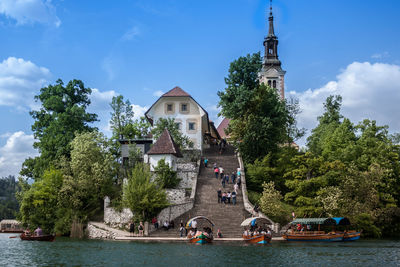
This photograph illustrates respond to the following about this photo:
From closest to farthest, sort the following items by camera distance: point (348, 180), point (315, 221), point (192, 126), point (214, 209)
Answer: point (315, 221), point (214, 209), point (348, 180), point (192, 126)

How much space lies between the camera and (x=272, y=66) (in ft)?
290

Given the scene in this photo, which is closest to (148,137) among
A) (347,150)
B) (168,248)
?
(347,150)

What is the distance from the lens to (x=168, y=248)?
28.9m

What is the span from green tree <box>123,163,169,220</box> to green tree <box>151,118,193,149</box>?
15.6m

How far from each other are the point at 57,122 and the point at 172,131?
13963mm

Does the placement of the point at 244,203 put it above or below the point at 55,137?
below

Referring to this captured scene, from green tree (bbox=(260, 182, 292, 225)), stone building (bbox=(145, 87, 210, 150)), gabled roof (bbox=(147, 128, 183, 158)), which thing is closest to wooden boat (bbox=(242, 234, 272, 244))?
green tree (bbox=(260, 182, 292, 225))

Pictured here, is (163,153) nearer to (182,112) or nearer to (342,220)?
(182,112)

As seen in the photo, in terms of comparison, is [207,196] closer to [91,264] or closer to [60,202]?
[60,202]

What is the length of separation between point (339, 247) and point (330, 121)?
4082 cm

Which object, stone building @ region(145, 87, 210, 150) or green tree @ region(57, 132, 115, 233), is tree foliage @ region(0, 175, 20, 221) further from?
green tree @ region(57, 132, 115, 233)

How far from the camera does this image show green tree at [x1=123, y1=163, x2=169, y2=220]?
38.2 m

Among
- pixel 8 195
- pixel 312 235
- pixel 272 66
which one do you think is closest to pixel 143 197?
pixel 312 235

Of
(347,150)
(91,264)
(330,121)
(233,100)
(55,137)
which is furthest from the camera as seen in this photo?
(330,121)
